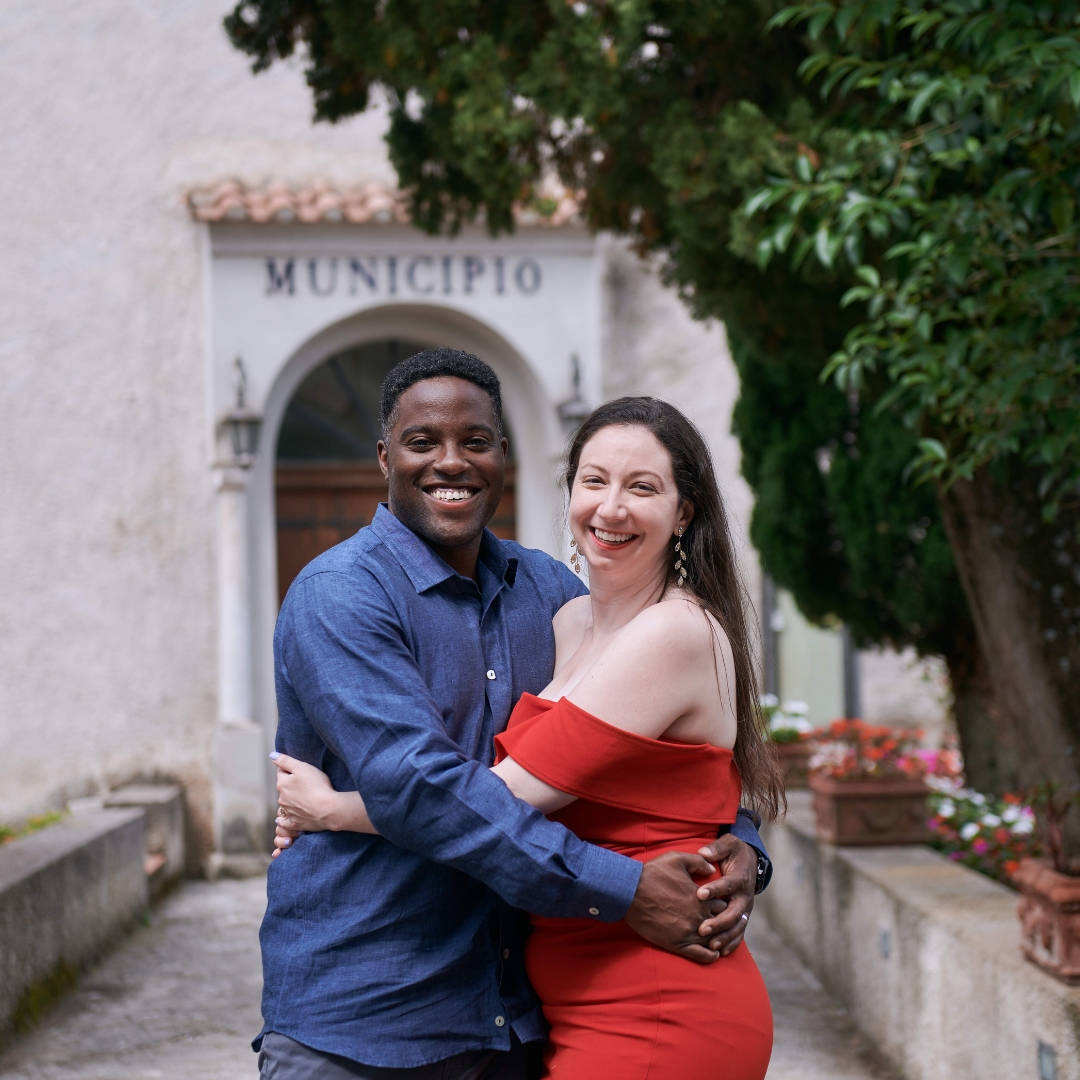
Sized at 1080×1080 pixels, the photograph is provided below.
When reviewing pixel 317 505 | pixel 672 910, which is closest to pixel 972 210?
pixel 672 910

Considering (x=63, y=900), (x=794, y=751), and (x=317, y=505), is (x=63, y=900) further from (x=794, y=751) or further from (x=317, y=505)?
(x=794, y=751)

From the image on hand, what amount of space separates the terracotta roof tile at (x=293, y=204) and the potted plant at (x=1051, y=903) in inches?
224

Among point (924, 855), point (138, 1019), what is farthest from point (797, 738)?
point (138, 1019)

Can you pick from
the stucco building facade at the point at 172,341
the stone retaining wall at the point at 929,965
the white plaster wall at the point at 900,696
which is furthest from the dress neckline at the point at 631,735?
the white plaster wall at the point at 900,696

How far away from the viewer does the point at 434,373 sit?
2.04 meters

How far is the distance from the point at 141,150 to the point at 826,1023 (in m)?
6.89

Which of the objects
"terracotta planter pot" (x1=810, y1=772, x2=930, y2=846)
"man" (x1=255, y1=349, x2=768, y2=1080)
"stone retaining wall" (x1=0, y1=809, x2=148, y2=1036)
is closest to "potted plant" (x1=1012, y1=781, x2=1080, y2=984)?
"man" (x1=255, y1=349, x2=768, y2=1080)

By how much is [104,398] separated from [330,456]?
158 cm

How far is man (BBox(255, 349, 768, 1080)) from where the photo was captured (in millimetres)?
1743

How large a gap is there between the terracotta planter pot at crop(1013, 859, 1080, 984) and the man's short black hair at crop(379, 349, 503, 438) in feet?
6.71

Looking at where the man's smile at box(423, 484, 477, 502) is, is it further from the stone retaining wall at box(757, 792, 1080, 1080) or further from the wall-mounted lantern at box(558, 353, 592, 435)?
the wall-mounted lantern at box(558, 353, 592, 435)

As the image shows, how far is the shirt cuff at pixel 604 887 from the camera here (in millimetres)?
1761

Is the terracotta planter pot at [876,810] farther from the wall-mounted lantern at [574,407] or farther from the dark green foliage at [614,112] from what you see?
the wall-mounted lantern at [574,407]

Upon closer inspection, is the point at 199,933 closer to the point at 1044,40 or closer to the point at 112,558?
the point at 112,558
